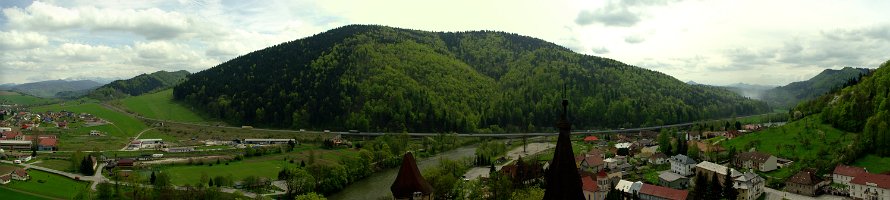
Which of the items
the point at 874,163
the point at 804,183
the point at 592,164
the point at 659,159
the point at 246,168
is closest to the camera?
the point at 804,183

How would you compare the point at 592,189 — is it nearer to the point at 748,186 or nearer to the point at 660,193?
the point at 660,193

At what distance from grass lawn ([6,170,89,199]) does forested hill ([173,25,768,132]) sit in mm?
70441

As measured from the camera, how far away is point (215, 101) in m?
151

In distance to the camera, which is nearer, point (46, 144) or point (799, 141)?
point (799, 141)

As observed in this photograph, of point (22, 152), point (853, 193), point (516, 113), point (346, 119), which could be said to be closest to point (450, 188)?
point (853, 193)

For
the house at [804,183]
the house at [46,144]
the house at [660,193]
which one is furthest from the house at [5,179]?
the house at [804,183]

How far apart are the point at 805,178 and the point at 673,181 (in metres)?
13.3

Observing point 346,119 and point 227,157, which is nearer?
point 227,157

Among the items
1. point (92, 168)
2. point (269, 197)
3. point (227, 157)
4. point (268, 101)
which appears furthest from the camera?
point (268, 101)

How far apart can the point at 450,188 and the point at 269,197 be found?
20.2 m

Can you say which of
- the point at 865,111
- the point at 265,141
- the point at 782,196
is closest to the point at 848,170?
the point at 782,196

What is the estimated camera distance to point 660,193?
5934cm

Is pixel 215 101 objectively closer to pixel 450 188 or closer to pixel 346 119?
pixel 346 119

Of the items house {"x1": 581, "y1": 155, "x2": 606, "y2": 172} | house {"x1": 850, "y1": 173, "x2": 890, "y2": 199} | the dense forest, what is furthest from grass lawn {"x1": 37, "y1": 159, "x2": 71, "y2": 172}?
the dense forest
